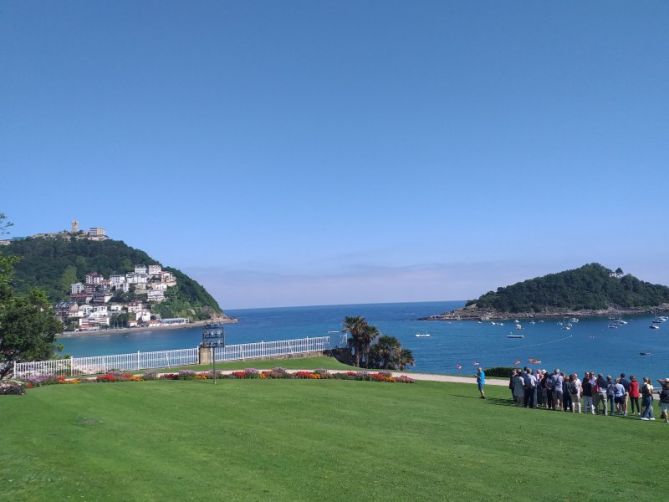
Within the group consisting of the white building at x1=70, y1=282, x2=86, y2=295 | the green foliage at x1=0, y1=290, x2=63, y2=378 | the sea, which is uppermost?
the white building at x1=70, y1=282, x2=86, y2=295

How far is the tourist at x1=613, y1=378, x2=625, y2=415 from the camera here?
1878cm

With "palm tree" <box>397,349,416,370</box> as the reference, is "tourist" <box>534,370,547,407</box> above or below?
above

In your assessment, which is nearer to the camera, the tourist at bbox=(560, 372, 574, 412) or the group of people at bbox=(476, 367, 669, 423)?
the group of people at bbox=(476, 367, 669, 423)

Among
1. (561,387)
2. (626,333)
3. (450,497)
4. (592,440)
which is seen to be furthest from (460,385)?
(626,333)

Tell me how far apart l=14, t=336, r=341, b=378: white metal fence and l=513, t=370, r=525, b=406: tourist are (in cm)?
1508

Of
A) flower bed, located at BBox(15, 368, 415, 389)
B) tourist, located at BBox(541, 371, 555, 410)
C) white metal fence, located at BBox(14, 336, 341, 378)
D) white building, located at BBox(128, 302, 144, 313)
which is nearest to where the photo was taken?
tourist, located at BBox(541, 371, 555, 410)

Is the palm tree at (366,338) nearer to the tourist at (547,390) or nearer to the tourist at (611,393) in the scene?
the tourist at (547,390)

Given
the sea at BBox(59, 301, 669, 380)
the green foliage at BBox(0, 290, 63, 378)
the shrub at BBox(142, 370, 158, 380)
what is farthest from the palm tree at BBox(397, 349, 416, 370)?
the shrub at BBox(142, 370, 158, 380)

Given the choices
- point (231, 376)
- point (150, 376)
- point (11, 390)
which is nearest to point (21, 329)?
point (150, 376)

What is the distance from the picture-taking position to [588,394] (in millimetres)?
19172

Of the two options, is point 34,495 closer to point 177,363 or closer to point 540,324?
point 177,363

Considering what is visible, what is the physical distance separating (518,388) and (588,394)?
2.37 meters

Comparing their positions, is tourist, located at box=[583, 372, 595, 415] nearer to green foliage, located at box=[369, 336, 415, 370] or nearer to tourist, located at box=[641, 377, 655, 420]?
tourist, located at box=[641, 377, 655, 420]

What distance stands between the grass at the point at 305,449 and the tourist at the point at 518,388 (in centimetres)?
170
